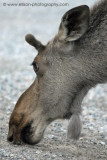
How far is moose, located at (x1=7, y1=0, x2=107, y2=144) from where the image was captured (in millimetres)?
6156

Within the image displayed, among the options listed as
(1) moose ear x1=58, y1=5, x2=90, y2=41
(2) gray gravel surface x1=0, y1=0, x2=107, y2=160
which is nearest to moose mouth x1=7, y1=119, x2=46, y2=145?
(2) gray gravel surface x1=0, y1=0, x2=107, y2=160

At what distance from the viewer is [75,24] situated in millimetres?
6078

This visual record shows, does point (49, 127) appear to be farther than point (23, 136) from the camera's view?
Yes

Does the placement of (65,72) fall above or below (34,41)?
below

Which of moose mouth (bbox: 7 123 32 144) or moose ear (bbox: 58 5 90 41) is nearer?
moose ear (bbox: 58 5 90 41)

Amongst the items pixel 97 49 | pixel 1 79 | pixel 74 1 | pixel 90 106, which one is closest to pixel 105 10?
pixel 97 49

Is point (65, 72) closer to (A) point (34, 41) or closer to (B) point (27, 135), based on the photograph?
(A) point (34, 41)

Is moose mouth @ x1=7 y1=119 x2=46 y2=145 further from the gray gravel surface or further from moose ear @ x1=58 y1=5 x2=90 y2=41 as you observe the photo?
moose ear @ x1=58 y1=5 x2=90 y2=41

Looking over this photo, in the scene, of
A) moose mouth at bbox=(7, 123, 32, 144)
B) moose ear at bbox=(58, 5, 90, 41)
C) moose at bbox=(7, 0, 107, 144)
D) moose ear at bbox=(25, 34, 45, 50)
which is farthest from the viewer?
moose ear at bbox=(25, 34, 45, 50)

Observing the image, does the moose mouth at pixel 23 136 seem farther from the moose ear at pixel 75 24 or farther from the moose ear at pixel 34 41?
the moose ear at pixel 75 24

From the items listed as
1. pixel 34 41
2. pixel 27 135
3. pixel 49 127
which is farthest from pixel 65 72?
pixel 49 127

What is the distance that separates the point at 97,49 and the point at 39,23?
73.6 feet

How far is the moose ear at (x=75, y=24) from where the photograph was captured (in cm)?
601

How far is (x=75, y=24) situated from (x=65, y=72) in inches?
29.4
